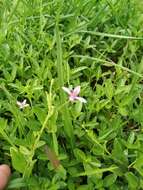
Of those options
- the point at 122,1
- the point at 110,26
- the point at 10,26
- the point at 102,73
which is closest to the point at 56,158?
the point at 102,73

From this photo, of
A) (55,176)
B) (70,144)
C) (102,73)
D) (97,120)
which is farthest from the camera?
(102,73)

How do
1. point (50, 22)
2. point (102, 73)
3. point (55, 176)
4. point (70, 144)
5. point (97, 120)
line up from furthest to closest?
1. point (50, 22)
2. point (102, 73)
3. point (97, 120)
4. point (70, 144)
5. point (55, 176)

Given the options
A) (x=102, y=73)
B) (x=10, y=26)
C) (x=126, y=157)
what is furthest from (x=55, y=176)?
(x=10, y=26)

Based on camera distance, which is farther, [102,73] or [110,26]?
[110,26]

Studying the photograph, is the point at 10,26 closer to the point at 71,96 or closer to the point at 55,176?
the point at 71,96

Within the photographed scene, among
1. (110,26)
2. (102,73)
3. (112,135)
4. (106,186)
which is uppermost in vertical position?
(110,26)

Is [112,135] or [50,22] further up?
[50,22]
